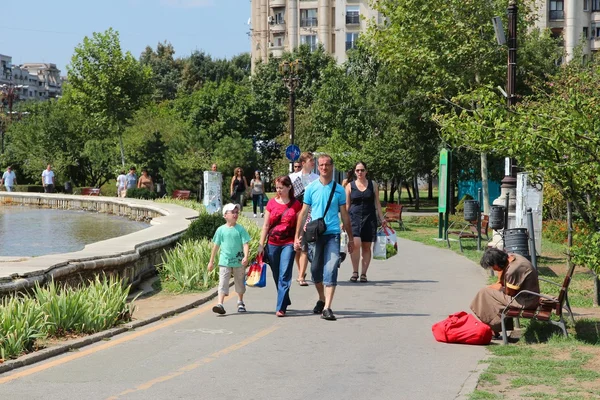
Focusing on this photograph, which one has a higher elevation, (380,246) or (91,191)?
(380,246)

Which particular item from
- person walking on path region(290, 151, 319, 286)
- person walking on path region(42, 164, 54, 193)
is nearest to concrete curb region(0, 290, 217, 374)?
person walking on path region(290, 151, 319, 286)

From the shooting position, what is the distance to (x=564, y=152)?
35.3 feet

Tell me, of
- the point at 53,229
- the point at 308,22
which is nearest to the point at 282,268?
the point at 53,229

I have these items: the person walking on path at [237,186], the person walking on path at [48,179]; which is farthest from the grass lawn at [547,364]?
the person walking on path at [48,179]

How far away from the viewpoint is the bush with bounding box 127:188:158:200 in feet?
131

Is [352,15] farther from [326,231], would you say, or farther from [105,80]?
[326,231]

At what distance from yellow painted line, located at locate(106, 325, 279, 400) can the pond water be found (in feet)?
36.7

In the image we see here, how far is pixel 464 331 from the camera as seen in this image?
10219 millimetres

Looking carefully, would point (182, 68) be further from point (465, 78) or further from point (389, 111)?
point (465, 78)

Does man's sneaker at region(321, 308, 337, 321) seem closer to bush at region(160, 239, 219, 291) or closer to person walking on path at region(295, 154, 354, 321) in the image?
person walking on path at region(295, 154, 354, 321)

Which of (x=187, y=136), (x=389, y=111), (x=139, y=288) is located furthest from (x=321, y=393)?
(x=187, y=136)

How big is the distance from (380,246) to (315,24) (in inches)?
2934

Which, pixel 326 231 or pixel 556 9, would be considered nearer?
pixel 326 231

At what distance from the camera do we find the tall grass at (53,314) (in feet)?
30.2
